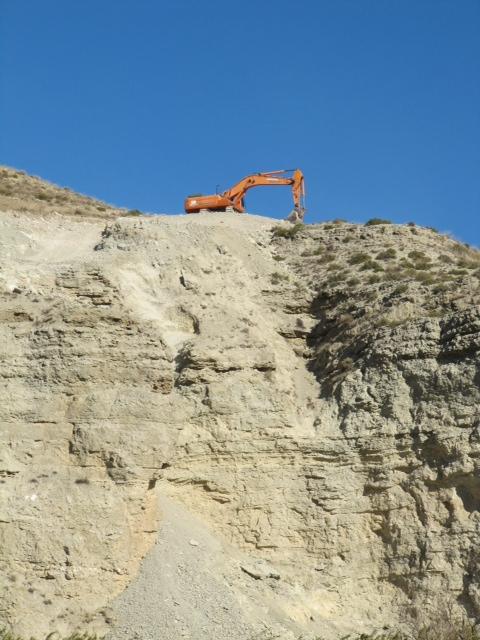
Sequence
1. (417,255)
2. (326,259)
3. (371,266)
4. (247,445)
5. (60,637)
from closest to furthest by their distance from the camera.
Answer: (60,637), (247,445), (371,266), (417,255), (326,259)

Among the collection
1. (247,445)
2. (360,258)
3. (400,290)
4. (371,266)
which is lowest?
(247,445)

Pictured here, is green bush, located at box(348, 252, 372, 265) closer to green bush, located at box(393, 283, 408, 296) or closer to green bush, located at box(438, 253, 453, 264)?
green bush, located at box(438, 253, 453, 264)

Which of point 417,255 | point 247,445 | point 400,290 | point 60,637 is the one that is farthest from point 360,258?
point 60,637

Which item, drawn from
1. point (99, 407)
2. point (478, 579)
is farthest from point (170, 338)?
point (478, 579)

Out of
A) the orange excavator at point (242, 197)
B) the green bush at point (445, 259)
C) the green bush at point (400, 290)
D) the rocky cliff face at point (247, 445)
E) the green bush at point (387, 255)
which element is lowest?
the rocky cliff face at point (247, 445)

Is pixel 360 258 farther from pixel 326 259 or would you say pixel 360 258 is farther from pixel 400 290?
pixel 400 290

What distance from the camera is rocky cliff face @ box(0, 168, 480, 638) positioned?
66.4 feet

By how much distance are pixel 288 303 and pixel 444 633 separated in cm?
1053

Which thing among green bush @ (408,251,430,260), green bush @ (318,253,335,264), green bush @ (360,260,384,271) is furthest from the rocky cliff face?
green bush @ (318,253,335,264)

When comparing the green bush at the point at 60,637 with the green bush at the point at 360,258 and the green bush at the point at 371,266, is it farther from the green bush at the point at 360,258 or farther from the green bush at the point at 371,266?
the green bush at the point at 360,258

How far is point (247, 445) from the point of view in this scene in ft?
73.2

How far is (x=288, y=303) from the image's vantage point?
2712 cm

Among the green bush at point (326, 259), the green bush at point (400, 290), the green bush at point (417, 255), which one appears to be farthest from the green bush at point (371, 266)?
the green bush at point (400, 290)

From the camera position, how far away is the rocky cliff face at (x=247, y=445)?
20.2 metres
